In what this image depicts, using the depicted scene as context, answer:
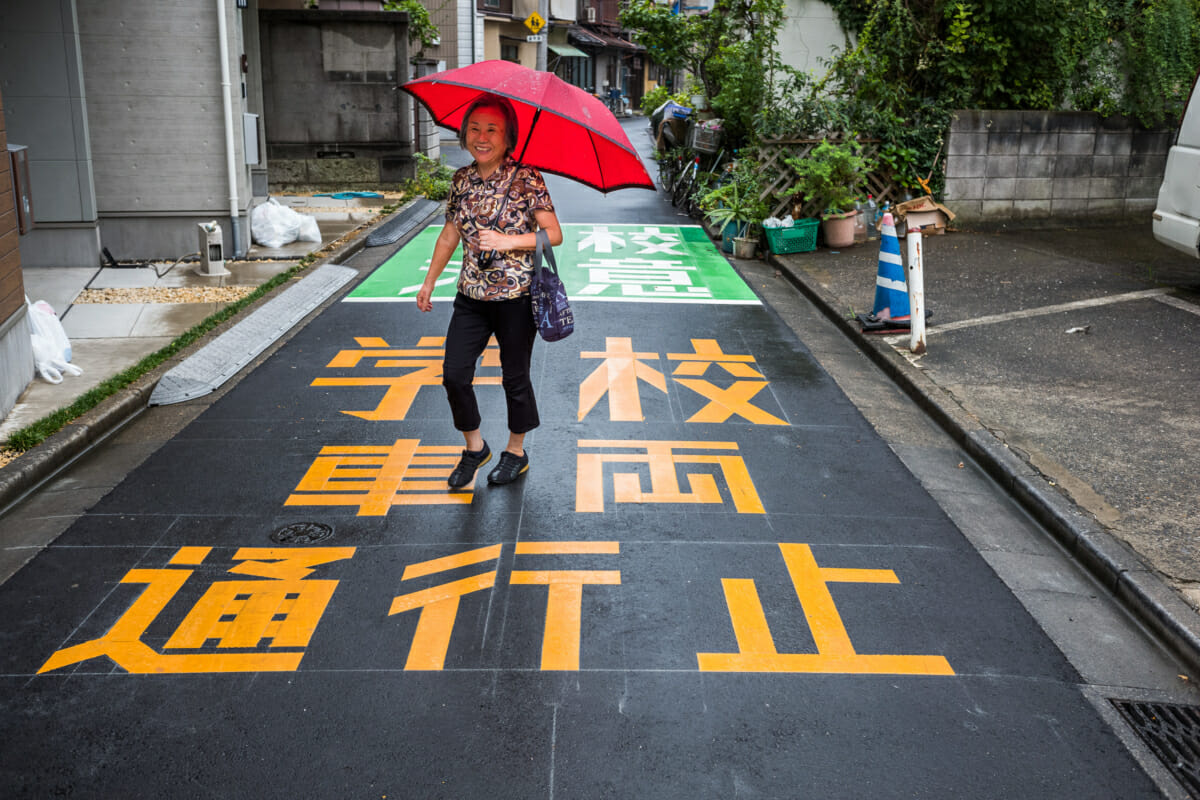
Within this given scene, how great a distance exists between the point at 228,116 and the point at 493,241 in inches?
304

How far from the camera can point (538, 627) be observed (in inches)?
157

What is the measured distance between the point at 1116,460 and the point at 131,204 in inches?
399

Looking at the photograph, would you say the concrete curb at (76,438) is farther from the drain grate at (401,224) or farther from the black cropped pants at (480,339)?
the drain grate at (401,224)

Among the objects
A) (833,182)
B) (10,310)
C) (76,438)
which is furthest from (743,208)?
→ (76,438)

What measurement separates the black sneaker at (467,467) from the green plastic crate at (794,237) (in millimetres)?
7463

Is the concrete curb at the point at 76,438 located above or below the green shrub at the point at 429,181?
below

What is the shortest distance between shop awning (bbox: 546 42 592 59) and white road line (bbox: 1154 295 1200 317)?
133ft

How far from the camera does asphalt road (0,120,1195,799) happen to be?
320 centimetres

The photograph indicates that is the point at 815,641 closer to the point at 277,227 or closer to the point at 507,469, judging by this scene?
the point at 507,469

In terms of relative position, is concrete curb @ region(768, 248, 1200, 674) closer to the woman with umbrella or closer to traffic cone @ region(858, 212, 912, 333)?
traffic cone @ region(858, 212, 912, 333)

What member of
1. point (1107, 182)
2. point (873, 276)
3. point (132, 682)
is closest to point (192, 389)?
point (132, 682)

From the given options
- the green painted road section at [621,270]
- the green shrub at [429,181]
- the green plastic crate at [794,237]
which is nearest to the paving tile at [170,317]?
the green painted road section at [621,270]

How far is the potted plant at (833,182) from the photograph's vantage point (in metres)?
11.8

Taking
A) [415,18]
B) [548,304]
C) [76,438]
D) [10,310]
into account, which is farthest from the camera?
[415,18]
